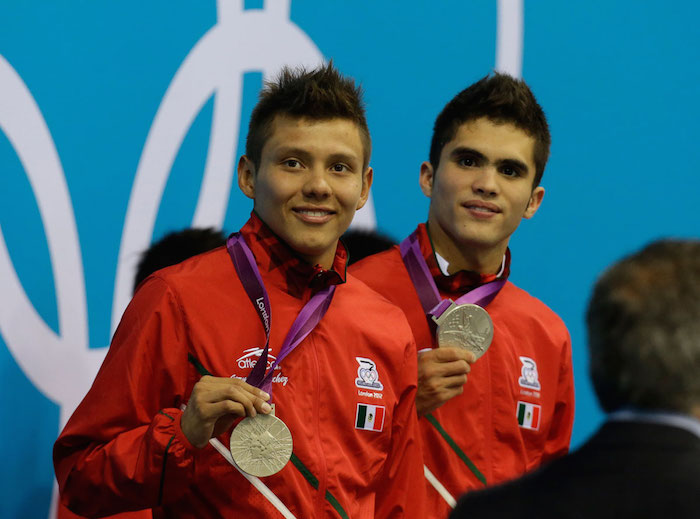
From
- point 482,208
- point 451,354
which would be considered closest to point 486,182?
point 482,208

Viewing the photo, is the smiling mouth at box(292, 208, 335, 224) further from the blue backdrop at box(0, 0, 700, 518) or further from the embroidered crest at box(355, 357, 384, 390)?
the blue backdrop at box(0, 0, 700, 518)

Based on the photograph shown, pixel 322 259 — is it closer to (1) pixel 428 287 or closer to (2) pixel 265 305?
(2) pixel 265 305

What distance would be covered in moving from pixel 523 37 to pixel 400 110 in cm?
63

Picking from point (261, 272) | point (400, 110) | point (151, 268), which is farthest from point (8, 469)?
point (400, 110)

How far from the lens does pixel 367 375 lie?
2217 millimetres

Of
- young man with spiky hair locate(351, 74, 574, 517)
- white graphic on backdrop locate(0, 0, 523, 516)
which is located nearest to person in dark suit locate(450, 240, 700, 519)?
young man with spiky hair locate(351, 74, 574, 517)

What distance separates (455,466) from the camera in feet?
8.20

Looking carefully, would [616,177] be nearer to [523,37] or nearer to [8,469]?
[523,37]

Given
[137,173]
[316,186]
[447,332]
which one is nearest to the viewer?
[316,186]

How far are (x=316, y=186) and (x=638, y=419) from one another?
3.62 ft

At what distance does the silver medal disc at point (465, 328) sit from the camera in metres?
2.48

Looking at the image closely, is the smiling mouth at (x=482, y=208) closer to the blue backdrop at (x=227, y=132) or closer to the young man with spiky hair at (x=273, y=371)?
the young man with spiky hair at (x=273, y=371)

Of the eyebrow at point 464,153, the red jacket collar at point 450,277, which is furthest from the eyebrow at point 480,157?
the red jacket collar at point 450,277

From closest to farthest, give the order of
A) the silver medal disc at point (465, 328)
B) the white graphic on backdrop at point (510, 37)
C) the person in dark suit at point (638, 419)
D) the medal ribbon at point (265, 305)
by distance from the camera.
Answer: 1. the person in dark suit at point (638, 419)
2. the medal ribbon at point (265, 305)
3. the silver medal disc at point (465, 328)
4. the white graphic on backdrop at point (510, 37)
